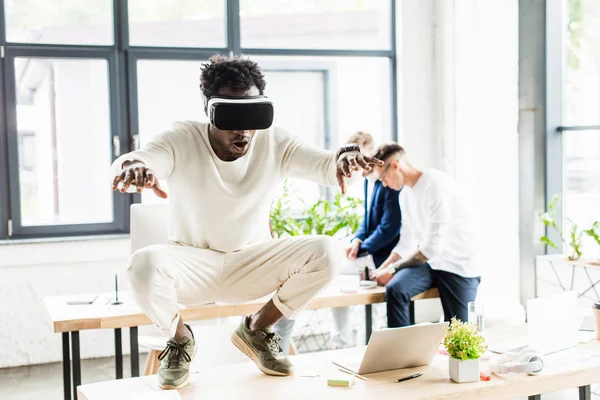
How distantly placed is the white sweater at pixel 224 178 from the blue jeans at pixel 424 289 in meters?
1.46

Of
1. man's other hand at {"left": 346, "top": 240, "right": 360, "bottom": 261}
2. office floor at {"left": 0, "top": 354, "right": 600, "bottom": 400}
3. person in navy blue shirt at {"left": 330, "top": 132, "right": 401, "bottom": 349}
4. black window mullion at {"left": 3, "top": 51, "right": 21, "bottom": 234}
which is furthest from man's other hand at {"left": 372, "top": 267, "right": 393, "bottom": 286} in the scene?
black window mullion at {"left": 3, "top": 51, "right": 21, "bottom": 234}

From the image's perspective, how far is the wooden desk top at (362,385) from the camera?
248 centimetres

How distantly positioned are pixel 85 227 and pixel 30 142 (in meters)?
0.69

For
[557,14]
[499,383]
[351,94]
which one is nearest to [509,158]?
[557,14]

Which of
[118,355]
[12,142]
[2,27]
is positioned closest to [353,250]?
[118,355]

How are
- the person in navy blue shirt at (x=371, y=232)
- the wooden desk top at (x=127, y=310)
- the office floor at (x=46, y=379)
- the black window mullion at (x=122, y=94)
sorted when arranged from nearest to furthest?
the wooden desk top at (x=127, y=310), the office floor at (x=46, y=379), the person in navy blue shirt at (x=371, y=232), the black window mullion at (x=122, y=94)

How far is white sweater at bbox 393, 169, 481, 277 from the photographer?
166 inches

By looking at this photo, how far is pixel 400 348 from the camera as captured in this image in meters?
2.68

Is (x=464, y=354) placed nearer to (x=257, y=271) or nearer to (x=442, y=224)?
(x=257, y=271)

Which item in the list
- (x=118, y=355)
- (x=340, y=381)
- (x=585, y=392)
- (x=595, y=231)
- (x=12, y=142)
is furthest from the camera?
(x=12, y=142)

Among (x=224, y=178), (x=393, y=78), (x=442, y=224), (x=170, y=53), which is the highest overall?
(x=170, y=53)

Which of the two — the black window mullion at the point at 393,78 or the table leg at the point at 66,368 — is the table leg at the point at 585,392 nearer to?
the table leg at the point at 66,368

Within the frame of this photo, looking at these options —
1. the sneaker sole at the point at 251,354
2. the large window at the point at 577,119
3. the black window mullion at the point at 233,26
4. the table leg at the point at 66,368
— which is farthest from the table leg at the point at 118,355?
the large window at the point at 577,119

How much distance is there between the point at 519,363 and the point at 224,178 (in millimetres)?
1212
